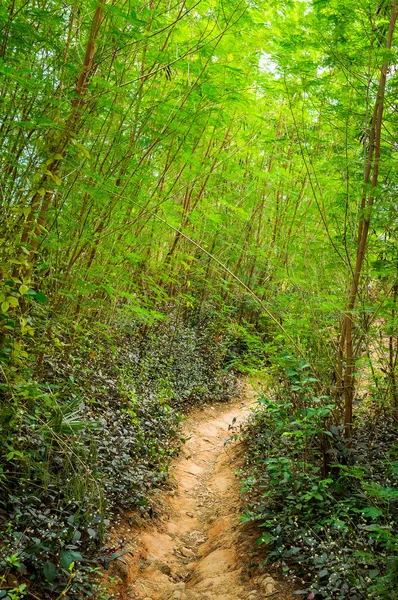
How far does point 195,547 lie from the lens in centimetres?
412

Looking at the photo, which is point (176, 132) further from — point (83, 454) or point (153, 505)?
point (153, 505)

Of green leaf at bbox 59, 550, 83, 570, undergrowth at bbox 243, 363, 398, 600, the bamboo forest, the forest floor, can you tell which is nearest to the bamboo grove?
the bamboo forest

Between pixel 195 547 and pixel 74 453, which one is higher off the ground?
pixel 74 453

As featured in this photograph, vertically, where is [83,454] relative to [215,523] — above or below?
above

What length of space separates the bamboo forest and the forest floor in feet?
0.06

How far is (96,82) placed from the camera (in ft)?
10.8

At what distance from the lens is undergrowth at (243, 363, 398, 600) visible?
2.81 m

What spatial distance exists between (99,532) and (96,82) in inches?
118

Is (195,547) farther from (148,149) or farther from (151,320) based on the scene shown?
(148,149)

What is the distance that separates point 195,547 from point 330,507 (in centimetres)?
128

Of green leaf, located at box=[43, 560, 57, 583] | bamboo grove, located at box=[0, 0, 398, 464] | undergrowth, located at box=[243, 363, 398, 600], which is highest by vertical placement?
bamboo grove, located at box=[0, 0, 398, 464]

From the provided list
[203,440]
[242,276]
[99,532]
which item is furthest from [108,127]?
[242,276]

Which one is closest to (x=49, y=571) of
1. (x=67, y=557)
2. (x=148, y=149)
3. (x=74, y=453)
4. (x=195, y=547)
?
(x=67, y=557)

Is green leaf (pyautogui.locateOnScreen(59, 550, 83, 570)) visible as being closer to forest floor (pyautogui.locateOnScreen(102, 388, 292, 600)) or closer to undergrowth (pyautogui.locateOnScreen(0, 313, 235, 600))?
undergrowth (pyautogui.locateOnScreen(0, 313, 235, 600))
